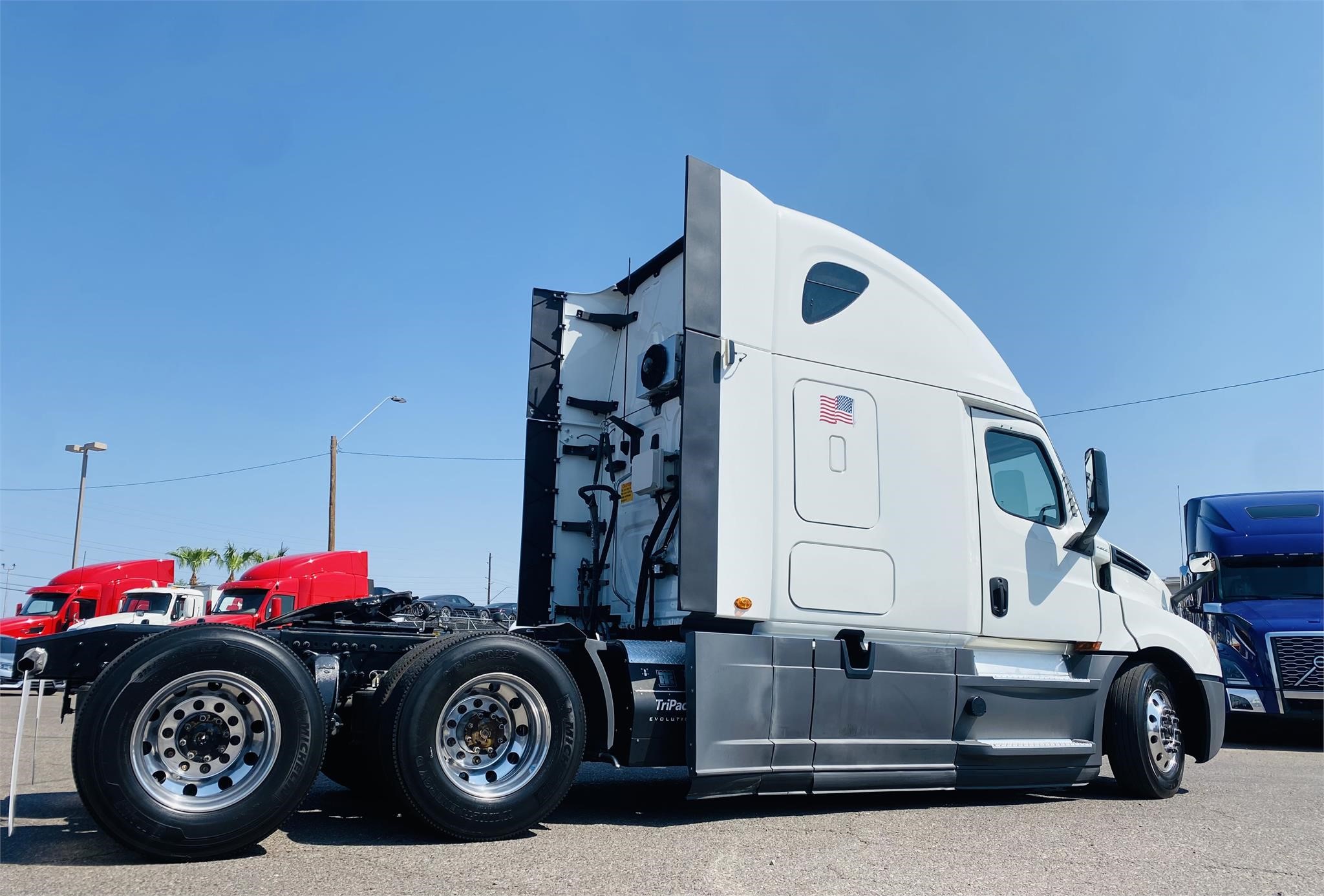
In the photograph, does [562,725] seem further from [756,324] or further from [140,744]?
[756,324]

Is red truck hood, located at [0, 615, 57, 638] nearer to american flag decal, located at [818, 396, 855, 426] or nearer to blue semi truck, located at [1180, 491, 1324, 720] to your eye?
american flag decal, located at [818, 396, 855, 426]

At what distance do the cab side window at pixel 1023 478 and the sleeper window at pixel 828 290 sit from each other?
1594mm

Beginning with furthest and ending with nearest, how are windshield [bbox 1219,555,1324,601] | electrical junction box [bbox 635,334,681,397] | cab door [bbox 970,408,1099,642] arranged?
windshield [bbox 1219,555,1324,601], cab door [bbox 970,408,1099,642], electrical junction box [bbox 635,334,681,397]

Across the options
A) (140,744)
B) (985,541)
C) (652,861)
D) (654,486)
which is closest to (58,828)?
(140,744)

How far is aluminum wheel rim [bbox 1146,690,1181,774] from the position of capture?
7809mm

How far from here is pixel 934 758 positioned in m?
6.79

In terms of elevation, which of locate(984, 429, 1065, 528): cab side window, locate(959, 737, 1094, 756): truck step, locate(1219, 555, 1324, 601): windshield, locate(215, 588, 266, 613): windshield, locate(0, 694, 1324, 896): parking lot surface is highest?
locate(984, 429, 1065, 528): cab side window

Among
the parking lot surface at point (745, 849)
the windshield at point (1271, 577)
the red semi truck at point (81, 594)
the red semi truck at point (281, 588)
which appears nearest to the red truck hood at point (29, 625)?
the red semi truck at point (81, 594)

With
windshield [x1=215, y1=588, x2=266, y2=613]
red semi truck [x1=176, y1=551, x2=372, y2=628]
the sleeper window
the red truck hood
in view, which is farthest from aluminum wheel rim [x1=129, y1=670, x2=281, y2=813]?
the red truck hood

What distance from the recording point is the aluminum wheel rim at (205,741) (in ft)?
15.5

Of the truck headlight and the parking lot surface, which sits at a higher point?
the truck headlight

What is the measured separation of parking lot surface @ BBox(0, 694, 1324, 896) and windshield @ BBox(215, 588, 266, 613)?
43.3ft

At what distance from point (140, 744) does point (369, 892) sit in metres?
1.36

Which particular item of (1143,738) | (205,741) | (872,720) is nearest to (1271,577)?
(1143,738)
